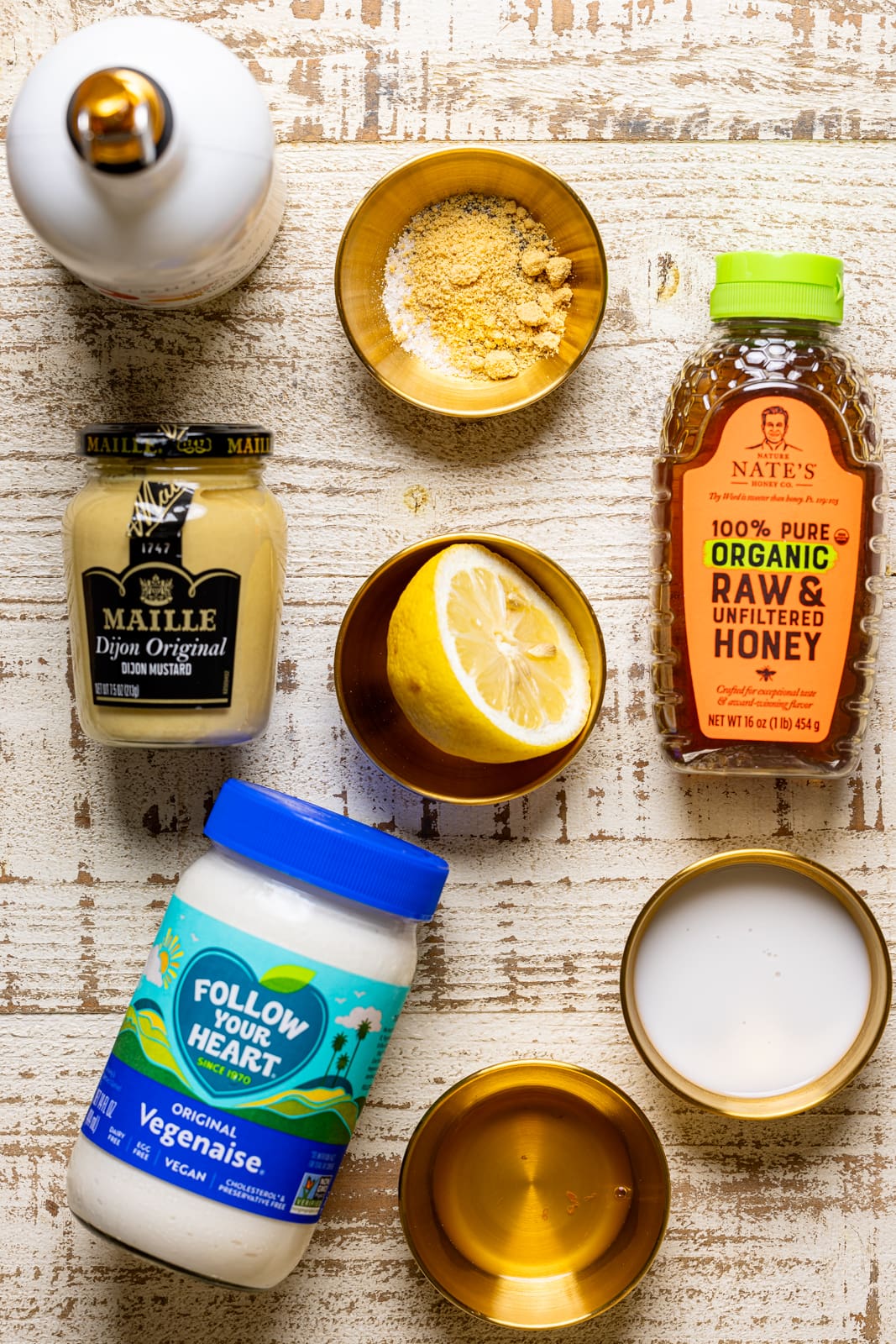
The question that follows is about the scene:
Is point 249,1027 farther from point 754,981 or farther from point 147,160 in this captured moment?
point 147,160

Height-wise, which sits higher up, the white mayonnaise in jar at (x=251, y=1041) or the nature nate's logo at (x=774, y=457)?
the nature nate's logo at (x=774, y=457)

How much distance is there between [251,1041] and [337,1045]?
55 mm

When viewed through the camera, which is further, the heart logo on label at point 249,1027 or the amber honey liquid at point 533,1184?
the amber honey liquid at point 533,1184

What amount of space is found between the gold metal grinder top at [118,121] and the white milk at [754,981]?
617mm

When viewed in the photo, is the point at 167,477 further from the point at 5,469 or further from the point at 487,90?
the point at 487,90

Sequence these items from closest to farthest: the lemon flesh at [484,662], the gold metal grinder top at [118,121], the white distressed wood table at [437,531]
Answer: the gold metal grinder top at [118,121] → the lemon flesh at [484,662] → the white distressed wood table at [437,531]

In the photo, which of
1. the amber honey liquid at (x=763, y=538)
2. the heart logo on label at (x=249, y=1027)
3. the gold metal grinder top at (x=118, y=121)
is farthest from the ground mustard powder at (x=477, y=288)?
the heart logo on label at (x=249, y=1027)

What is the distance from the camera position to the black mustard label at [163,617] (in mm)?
762

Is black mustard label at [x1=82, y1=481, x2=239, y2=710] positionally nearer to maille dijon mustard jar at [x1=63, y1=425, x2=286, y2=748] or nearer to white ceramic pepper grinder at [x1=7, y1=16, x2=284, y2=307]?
maille dijon mustard jar at [x1=63, y1=425, x2=286, y2=748]

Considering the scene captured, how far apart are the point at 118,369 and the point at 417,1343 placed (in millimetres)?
789

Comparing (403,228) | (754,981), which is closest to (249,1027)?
Result: (754,981)

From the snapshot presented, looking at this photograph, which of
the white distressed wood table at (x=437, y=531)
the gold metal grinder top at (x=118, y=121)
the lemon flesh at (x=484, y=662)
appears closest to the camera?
the gold metal grinder top at (x=118, y=121)

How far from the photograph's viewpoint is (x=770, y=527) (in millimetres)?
817

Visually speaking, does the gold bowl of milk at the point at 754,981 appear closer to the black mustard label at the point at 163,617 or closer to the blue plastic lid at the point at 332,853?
the blue plastic lid at the point at 332,853
